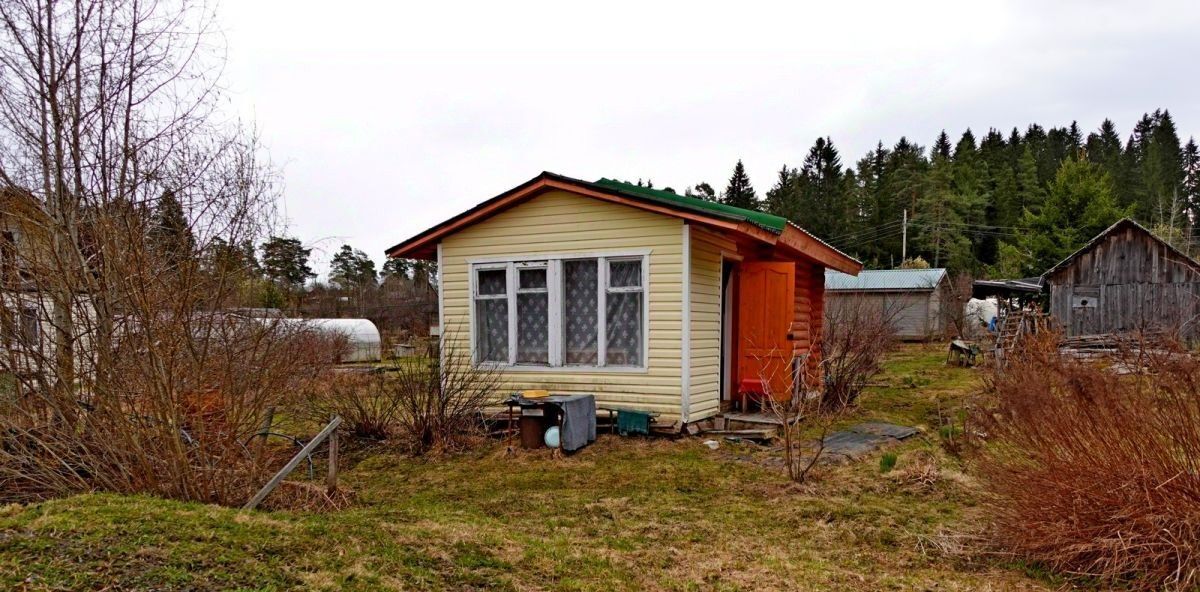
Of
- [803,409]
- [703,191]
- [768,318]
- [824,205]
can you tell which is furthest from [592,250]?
[703,191]

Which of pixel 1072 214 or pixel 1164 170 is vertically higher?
pixel 1164 170

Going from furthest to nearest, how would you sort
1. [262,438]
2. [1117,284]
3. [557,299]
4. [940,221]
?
[940,221], [1117,284], [557,299], [262,438]

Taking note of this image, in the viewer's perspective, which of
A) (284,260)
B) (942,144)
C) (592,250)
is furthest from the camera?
(942,144)

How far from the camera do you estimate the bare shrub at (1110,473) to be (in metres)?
3.08

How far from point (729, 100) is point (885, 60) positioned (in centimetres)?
374

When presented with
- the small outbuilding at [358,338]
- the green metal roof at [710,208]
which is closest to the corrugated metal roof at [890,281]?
the small outbuilding at [358,338]

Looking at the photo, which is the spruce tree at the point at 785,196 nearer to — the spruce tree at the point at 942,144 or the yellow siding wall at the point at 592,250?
the spruce tree at the point at 942,144

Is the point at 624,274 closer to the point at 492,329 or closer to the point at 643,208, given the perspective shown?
the point at 643,208

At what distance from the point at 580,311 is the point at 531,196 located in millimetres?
1619

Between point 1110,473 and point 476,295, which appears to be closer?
point 1110,473

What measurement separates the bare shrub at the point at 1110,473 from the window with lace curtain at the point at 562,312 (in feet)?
14.9

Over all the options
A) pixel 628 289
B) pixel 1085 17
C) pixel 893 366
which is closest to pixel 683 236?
pixel 628 289

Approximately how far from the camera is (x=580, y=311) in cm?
812

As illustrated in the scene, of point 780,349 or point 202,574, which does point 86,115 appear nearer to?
point 202,574
